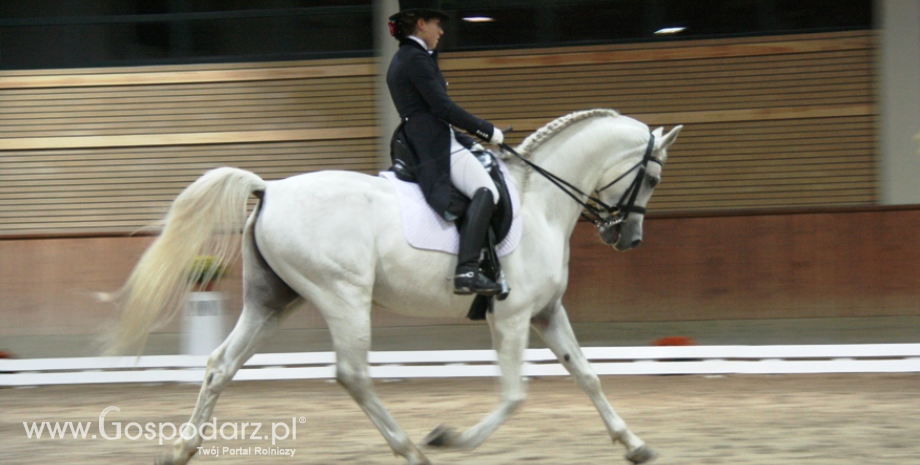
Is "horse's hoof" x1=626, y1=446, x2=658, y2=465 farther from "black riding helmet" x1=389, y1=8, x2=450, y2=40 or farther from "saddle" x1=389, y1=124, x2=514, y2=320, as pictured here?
"black riding helmet" x1=389, y1=8, x2=450, y2=40

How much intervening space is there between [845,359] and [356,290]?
6303mm

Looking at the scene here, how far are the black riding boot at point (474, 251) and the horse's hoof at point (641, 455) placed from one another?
1126mm

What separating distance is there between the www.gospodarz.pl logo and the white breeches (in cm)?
188

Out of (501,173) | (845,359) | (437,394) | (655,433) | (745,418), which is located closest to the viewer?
(501,173)

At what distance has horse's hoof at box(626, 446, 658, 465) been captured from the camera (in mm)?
4844

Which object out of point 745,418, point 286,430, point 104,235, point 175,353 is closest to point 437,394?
point 286,430

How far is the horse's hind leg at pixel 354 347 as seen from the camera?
4.65 metres

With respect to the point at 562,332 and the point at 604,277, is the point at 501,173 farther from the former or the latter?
the point at 604,277

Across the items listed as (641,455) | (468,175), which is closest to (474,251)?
(468,175)

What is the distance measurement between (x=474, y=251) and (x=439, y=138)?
680mm

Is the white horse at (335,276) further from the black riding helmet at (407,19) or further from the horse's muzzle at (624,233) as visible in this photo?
the black riding helmet at (407,19)

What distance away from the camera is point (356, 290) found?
15.3 feet

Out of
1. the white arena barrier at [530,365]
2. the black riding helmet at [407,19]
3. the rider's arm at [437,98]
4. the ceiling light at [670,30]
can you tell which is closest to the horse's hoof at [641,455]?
the rider's arm at [437,98]

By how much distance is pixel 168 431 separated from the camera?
624 centimetres
